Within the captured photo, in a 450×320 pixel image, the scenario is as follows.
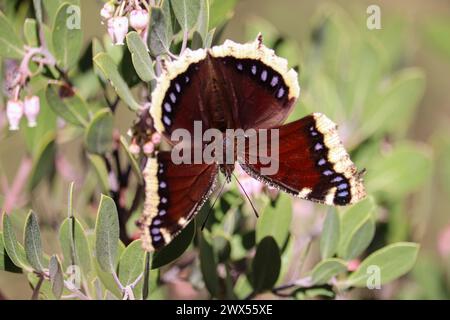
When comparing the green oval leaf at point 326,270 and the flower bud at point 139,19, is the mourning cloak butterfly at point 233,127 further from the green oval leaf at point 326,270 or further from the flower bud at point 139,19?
the green oval leaf at point 326,270

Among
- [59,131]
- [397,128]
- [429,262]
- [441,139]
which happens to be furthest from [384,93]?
[59,131]

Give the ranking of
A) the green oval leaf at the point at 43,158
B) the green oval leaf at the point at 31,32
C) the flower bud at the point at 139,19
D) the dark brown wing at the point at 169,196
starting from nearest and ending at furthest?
the dark brown wing at the point at 169,196, the flower bud at the point at 139,19, the green oval leaf at the point at 31,32, the green oval leaf at the point at 43,158

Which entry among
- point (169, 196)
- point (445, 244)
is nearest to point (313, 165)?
point (169, 196)

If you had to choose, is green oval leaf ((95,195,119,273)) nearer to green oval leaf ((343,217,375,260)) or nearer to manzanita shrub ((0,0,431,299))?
manzanita shrub ((0,0,431,299))

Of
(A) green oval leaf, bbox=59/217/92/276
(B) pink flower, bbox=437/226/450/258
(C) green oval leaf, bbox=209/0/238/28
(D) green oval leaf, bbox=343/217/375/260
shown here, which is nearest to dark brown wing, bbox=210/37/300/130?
(C) green oval leaf, bbox=209/0/238/28

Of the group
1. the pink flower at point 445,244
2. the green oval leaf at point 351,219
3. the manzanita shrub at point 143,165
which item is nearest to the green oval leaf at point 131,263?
the manzanita shrub at point 143,165

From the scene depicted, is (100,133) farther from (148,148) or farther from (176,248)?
(176,248)
